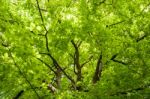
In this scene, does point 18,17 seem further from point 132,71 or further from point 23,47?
point 132,71

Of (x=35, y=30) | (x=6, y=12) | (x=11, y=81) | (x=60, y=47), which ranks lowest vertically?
(x=11, y=81)

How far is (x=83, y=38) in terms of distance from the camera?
8.48 m

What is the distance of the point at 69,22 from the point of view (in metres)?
8.35

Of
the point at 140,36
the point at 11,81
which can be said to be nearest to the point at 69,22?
the point at 140,36

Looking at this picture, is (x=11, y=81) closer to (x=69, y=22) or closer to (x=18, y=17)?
(x=18, y=17)

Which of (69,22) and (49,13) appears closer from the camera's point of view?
(69,22)

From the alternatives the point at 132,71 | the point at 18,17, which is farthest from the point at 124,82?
the point at 18,17

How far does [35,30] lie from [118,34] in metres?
2.48

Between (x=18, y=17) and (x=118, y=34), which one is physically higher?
(x=18, y=17)

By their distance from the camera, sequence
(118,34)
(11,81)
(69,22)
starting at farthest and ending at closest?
(11,81) → (118,34) → (69,22)

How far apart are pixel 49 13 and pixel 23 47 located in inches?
51.8

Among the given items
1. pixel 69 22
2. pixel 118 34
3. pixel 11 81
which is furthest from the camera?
pixel 11 81

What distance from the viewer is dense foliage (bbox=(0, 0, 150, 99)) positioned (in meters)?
8.38

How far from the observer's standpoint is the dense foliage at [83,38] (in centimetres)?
838
